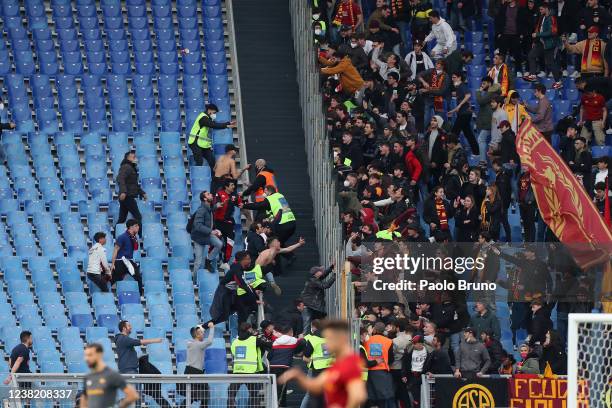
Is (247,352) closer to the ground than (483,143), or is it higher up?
closer to the ground

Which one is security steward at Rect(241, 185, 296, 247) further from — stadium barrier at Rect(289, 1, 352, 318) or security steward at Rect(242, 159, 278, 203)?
stadium barrier at Rect(289, 1, 352, 318)

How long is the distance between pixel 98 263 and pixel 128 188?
1816 mm

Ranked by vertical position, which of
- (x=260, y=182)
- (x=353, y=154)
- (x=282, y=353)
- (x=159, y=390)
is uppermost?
(x=353, y=154)

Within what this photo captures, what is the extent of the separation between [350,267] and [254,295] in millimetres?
2030

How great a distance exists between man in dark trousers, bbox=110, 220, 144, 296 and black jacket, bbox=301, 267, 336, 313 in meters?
3.02

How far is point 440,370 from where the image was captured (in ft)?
76.7

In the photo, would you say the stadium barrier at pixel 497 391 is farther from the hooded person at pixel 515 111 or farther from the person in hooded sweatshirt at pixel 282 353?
the hooded person at pixel 515 111


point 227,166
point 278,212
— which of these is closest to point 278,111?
point 227,166

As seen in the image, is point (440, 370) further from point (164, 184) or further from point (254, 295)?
point (164, 184)

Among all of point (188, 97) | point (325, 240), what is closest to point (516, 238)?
point (325, 240)

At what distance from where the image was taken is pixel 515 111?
29.3m

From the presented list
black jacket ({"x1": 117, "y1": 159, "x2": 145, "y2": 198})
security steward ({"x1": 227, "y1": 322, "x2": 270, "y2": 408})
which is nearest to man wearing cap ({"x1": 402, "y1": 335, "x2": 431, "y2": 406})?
security steward ({"x1": 227, "y1": 322, "x2": 270, "y2": 408})

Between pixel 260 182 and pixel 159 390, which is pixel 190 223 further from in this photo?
pixel 159 390

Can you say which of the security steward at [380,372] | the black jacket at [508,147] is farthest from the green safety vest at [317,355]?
the black jacket at [508,147]
